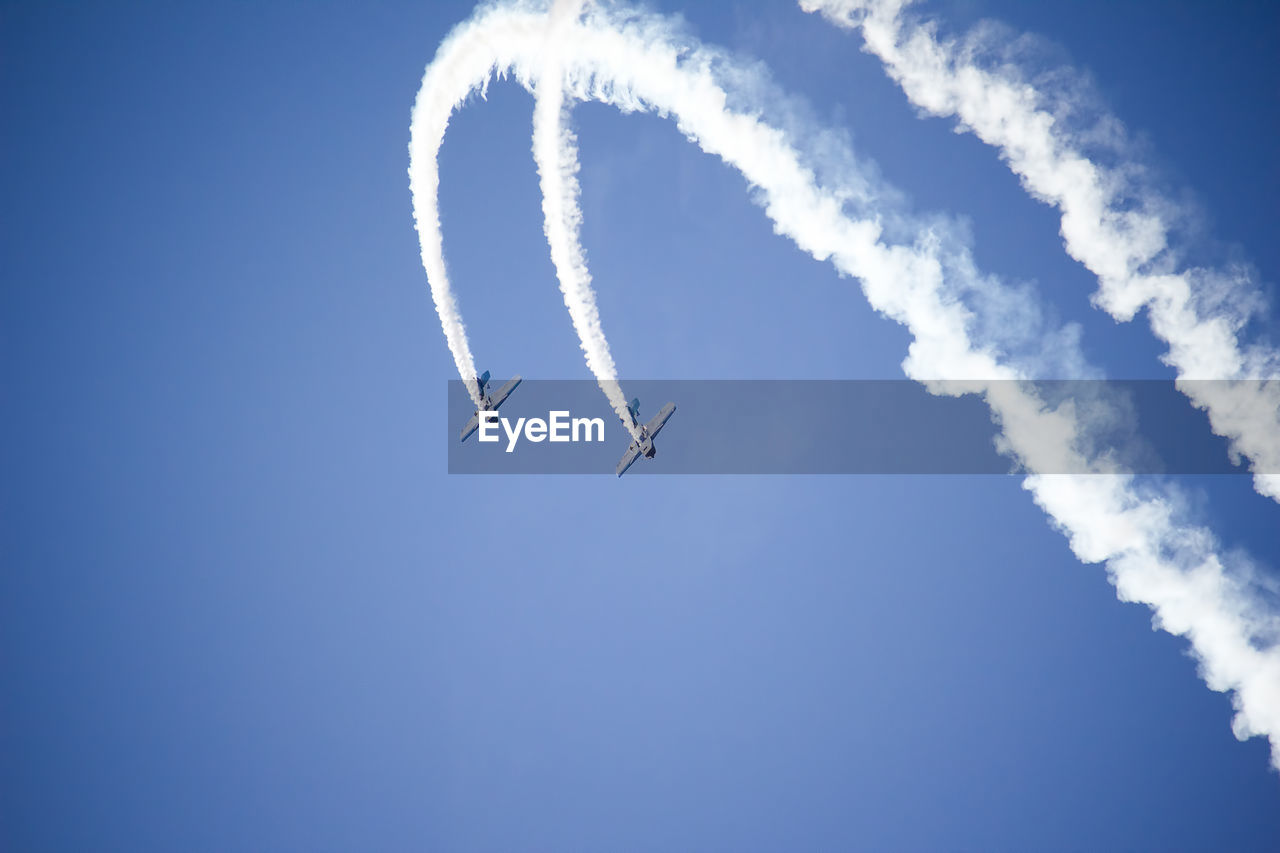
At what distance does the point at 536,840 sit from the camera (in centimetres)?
6072

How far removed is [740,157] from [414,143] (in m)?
11.2

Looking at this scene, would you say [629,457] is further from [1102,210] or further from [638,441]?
[1102,210]

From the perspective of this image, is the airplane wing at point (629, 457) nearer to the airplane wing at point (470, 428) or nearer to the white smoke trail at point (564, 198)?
the white smoke trail at point (564, 198)

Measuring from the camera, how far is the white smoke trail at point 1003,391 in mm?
25641

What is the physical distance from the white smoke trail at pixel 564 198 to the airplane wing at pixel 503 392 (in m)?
6.65

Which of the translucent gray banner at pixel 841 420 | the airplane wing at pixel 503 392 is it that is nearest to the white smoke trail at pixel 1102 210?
the translucent gray banner at pixel 841 420

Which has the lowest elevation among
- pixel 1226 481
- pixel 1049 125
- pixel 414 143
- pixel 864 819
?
pixel 864 819

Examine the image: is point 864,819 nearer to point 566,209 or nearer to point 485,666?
point 485,666

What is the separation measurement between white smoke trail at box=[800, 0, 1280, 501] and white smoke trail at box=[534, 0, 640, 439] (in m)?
10.1

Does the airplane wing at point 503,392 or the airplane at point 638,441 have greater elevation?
the airplane wing at point 503,392

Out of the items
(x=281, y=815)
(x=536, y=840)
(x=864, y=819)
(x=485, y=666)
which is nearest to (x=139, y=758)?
(x=281, y=815)

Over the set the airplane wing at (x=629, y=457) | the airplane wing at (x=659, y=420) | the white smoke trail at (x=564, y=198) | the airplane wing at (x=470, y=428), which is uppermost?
the white smoke trail at (x=564, y=198)

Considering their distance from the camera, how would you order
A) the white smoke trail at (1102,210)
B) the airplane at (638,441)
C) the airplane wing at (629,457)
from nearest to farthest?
the white smoke trail at (1102,210) < the airplane at (638,441) < the airplane wing at (629,457)

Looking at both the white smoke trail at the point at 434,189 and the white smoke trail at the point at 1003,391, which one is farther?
the white smoke trail at the point at 1003,391
